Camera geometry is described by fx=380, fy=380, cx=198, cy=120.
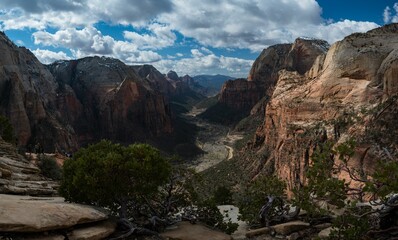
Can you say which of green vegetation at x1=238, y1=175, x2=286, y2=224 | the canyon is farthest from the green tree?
the canyon

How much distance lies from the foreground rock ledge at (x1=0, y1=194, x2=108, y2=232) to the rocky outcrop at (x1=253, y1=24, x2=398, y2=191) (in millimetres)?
48660

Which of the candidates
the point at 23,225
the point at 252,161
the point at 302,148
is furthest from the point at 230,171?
the point at 23,225

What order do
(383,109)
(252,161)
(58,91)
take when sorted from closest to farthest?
(383,109), (252,161), (58,91)

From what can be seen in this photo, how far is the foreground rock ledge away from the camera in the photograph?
17.6 meters

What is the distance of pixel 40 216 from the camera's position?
18891 millimetres

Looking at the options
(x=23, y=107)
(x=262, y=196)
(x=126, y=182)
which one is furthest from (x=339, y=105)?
(x=23, y=107)

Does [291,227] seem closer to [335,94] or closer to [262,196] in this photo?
[262,196]

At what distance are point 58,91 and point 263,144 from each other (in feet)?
333

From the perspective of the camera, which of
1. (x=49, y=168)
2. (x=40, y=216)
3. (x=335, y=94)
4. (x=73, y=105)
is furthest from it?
(x=73, y=105)

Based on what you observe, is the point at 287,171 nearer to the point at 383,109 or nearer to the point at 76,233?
the point at 383,109

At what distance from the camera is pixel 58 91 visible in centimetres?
16788

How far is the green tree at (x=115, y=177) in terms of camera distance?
23016mm

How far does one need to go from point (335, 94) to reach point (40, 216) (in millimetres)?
66372

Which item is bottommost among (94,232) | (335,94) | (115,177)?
(94,232)
